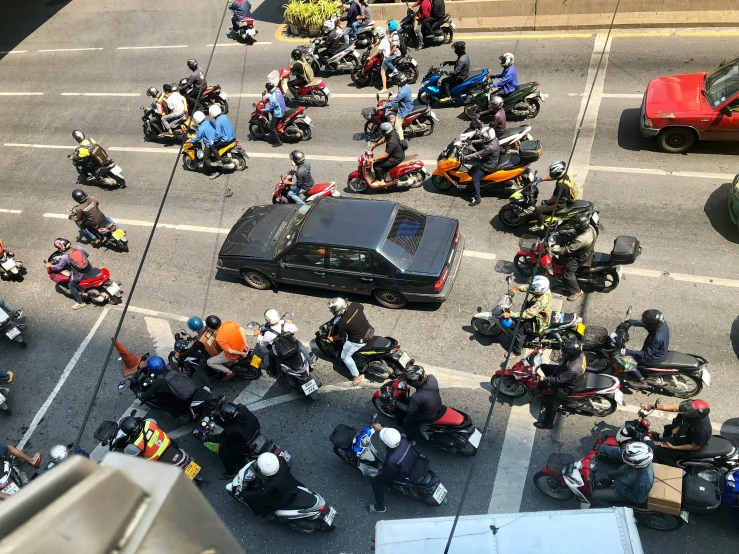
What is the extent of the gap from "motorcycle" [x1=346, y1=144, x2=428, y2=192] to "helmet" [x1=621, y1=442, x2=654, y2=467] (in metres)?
7.96

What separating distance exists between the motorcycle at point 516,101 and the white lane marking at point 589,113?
47.1 inches

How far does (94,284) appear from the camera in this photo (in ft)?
36.0

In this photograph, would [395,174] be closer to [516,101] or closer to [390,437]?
[516,101]

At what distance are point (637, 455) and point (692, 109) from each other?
9.02 m

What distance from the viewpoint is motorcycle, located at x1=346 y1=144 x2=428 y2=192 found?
40.9 ft

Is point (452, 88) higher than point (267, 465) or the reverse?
higher

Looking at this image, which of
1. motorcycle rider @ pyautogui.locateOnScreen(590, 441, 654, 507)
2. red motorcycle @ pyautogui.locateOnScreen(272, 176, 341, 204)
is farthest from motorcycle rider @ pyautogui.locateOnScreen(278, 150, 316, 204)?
motorcycle rider @ pyautogui.locateOnScreen(590, 441, 654, 507)

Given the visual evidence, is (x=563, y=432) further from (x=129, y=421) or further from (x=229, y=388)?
(x=129, y=421)

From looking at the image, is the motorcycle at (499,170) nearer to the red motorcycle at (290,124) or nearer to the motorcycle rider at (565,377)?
the red motorcycle at (290,124)

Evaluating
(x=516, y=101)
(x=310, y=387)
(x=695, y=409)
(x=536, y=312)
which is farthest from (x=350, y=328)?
(x=516, y=101)

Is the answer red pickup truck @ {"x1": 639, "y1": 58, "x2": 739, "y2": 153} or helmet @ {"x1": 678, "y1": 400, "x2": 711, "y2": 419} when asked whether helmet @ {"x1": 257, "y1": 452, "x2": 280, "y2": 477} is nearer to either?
helmet @ {"x1": 678, "y1": 400, "x2": 711, "y2": 419}

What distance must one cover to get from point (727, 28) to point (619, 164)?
7174 mm

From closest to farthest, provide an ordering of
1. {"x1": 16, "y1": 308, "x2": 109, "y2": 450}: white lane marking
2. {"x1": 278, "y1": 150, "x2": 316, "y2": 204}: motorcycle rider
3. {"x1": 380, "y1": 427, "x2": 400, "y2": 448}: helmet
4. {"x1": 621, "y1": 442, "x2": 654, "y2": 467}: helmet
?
{"x1": 621, "y1": 442, "x2": 654, "y2": 467}: helmet < {"x1": 380, "y1": 427, "x2": 400, "y2": 448}: helmet < {"x1": 16, "y1": 308, "x2": 109, "y2": 450}: white lane marking < {"x1": 278, "y1": 150, "x2": 316, "y2": 204}: motorcycle rider

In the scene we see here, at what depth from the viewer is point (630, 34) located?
16297 mm
